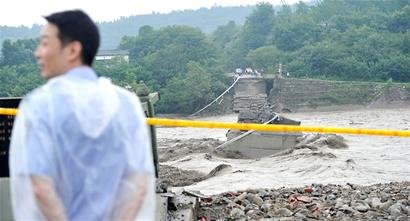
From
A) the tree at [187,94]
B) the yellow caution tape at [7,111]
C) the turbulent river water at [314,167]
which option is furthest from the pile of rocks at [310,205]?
the tree at [187,94]

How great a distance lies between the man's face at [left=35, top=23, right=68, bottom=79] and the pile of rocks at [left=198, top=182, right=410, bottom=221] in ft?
17.1

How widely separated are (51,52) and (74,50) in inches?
3.0

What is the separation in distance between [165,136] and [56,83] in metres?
30.7

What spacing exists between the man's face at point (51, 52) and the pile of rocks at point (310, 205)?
5.22 m

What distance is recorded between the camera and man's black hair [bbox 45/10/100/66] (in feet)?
7.72

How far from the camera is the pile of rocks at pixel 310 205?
7629 mm

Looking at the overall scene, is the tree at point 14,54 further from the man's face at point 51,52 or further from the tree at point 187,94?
the man's face at point 51,52

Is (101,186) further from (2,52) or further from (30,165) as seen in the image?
(2,52)

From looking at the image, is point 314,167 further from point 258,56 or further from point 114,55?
point 114,55

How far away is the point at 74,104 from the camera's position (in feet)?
7.50

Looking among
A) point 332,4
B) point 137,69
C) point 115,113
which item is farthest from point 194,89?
point 115,113

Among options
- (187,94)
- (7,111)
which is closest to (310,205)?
(7,111)

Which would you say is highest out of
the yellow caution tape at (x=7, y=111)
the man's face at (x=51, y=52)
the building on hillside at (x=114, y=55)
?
the man's face at (x=51, y=52)

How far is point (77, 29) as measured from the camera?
2354 millimetres
